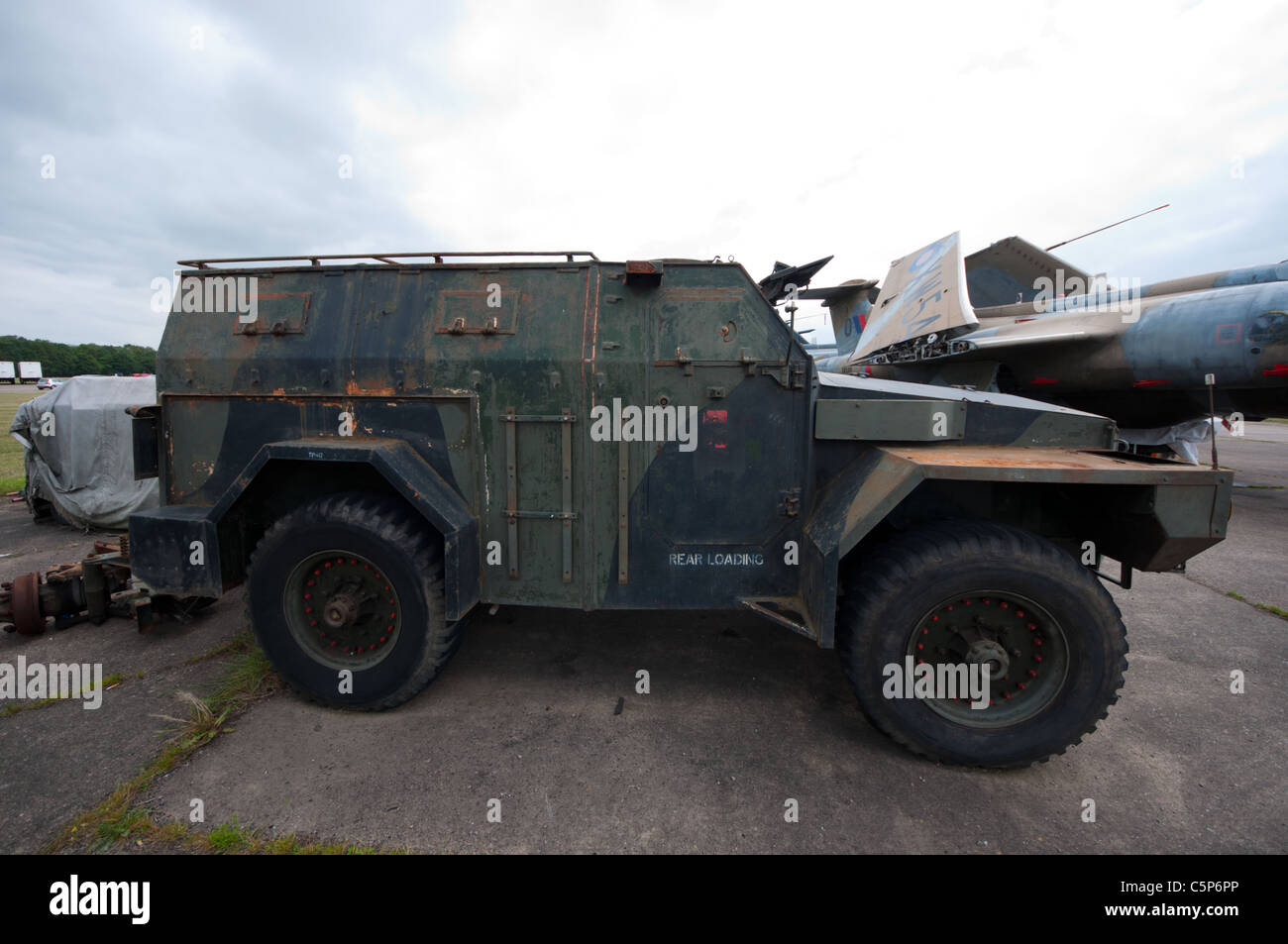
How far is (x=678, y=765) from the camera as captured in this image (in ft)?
8.84

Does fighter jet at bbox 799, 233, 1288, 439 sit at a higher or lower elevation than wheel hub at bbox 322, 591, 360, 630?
higher

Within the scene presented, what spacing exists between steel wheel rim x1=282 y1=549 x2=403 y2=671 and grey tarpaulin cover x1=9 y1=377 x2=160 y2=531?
6111 mm

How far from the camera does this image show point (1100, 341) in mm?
9047

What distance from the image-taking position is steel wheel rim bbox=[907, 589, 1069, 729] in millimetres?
2674

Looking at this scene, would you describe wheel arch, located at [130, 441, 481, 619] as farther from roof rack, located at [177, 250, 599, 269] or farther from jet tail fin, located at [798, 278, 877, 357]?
jet tail fin, located at [798, 278, 877, 357]

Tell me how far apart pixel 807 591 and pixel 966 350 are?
332 inches

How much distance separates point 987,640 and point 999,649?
61 mm

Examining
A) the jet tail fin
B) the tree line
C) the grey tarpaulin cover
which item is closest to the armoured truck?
the grey tarpaulin cover

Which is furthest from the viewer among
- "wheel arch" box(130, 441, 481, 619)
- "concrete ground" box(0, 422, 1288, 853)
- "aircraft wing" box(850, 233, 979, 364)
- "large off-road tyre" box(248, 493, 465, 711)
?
"aircraft wing" box(850, 233, 979, 364)

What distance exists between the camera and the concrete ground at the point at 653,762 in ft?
7.59

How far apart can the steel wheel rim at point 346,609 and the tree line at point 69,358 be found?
10432 centimetres

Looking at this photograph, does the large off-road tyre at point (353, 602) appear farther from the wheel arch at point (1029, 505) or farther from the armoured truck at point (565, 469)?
the wheel arch at point (1029, 505)

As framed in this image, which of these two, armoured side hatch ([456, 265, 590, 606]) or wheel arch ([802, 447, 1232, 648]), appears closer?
wheel arch ([802, 447, 1232, 648])

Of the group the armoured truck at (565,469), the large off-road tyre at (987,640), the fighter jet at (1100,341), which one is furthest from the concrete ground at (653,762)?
the fighter jet at (1100,341)
